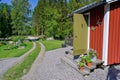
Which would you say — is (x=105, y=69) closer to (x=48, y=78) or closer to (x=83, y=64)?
(x=83, y=64)

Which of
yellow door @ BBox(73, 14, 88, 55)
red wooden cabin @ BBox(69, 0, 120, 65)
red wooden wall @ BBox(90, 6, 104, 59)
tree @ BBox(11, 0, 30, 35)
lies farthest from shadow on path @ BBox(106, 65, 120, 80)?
tree @ BBox(11, 0, 30, 35)

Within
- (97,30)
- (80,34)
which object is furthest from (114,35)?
(80,34)

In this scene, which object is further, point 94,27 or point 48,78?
point 94,27

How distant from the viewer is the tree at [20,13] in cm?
3378

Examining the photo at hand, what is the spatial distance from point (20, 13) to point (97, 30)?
1184 inches

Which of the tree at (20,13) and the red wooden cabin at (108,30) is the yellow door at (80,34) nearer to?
the red wooden cabin at (108,30)

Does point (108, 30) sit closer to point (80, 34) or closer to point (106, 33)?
point (106, 33)

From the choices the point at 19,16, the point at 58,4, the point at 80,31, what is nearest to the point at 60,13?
the point at 58,4

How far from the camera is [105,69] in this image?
5918 mm

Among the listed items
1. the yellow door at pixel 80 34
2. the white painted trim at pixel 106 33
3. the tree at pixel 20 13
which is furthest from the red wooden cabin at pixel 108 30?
the tree at pixel 20 13

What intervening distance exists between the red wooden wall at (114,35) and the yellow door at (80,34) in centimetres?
163

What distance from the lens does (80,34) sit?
23.8 feet

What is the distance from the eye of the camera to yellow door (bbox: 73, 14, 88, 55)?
23.0 ft

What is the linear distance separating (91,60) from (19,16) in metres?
30.9
